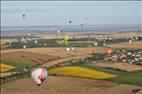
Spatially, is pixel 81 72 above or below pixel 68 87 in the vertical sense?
above

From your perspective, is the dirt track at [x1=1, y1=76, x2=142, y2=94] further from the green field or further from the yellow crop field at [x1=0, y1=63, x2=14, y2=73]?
the yellow crop field at [x1=0, y1=63, x2=14, y2=73]

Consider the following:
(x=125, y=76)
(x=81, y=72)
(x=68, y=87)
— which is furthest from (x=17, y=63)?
(x=68, y=87)

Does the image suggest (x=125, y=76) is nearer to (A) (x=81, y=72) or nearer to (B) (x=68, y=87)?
(A) (x=81, y=72)

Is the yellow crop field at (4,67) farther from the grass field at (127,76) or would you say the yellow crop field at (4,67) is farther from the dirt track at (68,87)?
the grass field at (127,76)

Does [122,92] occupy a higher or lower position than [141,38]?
lower

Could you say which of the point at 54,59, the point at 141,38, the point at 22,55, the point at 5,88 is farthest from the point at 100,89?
the point at 22,55

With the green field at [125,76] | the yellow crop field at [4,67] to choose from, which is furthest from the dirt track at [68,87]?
the yellow crop field at [4,67]

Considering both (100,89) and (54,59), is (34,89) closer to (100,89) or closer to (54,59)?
(100,89)

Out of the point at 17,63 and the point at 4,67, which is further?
the point at 17,63
